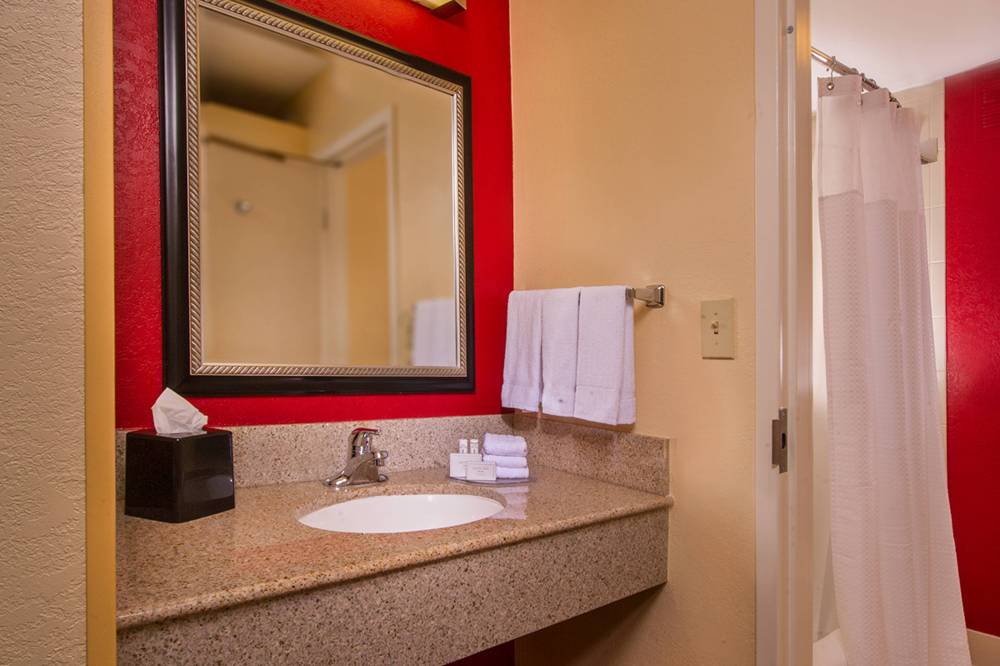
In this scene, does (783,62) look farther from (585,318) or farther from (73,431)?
(73,431)

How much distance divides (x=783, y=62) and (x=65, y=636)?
4.63 feet

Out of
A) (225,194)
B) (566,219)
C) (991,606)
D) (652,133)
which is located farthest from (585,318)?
(991,606)

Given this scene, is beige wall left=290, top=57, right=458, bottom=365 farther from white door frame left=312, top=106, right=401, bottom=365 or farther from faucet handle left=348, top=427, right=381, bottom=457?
faucet handle left=348, top=427, right=381, bottom=457

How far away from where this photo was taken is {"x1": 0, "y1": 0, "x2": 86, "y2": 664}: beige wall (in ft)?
1.68

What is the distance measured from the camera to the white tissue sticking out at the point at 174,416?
1082 millimetres

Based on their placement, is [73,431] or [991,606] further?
[991,606]

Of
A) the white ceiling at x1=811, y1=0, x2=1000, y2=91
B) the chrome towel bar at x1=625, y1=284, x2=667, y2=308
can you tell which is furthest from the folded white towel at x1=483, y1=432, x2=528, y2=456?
the white ceiling at x1=811, y1=0, x2=1000, y2=91

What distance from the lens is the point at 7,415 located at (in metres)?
0.51

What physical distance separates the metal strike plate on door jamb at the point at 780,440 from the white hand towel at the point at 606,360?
33cm

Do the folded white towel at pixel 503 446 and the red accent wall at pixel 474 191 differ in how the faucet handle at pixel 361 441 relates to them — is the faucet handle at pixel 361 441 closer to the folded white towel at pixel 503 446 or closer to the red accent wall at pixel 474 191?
the red accent wall at pixel 474 191

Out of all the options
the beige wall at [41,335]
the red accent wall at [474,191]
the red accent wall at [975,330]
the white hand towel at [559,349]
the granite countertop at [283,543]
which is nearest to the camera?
the beige wall at [41,335]

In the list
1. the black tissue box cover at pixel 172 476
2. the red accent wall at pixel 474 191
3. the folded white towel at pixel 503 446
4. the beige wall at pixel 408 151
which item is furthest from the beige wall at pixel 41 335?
the folded white towel at pixel 503 446

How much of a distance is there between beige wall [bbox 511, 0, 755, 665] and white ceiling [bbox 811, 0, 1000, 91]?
86 centimetres

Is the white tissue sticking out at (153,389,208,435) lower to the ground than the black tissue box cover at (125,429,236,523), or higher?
higher
